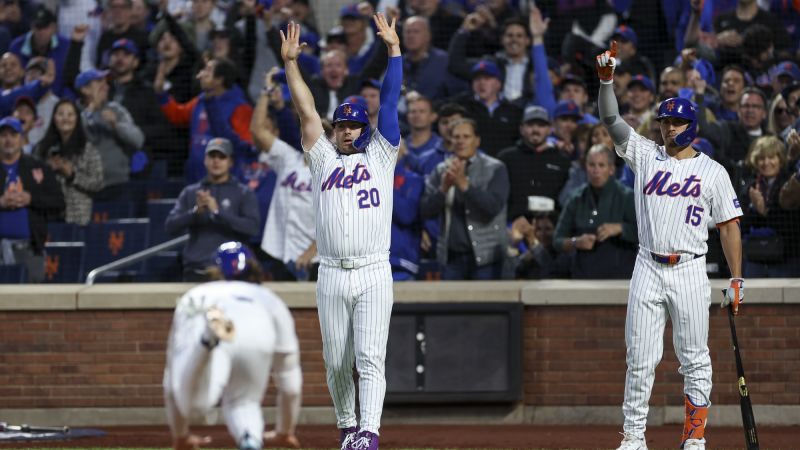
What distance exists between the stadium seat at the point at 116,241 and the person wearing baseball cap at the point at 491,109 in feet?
9.95

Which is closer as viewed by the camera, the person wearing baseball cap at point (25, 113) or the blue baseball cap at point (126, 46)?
the person wearing baseball cap at point (25, 113)

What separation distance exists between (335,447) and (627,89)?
4.23 meters

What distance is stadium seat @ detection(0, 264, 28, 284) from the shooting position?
11.5 m

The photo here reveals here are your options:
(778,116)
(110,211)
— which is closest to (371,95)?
(110,211)

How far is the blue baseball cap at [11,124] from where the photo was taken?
11.7 m

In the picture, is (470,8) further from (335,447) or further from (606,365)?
(335,447)

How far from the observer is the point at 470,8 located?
12.5 metres

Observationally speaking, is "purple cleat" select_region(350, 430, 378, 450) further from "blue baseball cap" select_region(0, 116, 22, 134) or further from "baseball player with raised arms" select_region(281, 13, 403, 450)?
"blue baseball cap" select_region(0, 116, 22, 134)

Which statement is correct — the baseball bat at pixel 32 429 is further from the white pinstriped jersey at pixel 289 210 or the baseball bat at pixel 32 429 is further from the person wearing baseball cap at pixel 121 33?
the person wearing baseball cap at pixel 121 33

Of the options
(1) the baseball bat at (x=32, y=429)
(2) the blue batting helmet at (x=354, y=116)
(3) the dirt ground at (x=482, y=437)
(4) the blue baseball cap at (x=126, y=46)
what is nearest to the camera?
(2) the blue batting helmet at (x=354, y=116)

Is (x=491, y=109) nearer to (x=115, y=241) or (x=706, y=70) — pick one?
(x=706, y=70)

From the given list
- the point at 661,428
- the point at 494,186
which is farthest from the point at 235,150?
the point at 661,428

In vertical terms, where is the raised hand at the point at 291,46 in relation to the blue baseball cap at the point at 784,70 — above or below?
below

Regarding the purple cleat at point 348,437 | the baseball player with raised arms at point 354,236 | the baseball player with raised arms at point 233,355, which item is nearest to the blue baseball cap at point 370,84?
the baseball player with raised arms at point 354,236
